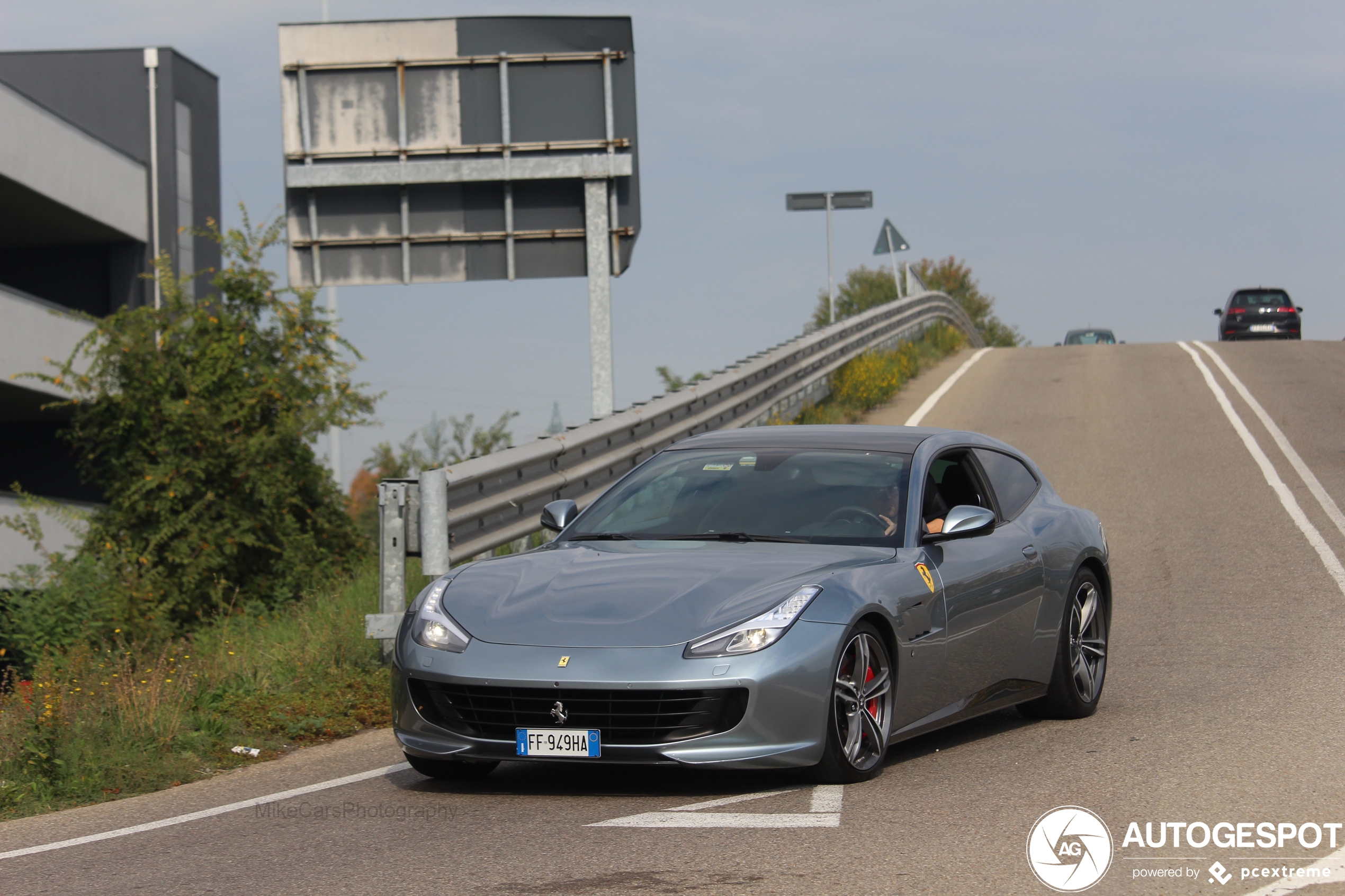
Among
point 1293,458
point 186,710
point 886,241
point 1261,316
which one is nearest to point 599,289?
point 1293,458

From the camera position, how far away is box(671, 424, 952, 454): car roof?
24.4 ft

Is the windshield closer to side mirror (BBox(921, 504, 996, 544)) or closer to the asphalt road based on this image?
side mirror (BBox(921, 504, 996, 544))

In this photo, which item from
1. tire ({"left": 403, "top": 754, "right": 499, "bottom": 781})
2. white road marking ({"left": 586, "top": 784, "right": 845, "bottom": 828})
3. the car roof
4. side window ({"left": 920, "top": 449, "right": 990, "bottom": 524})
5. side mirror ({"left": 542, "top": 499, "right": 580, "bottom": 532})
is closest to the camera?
white road marking ({"left": 586, "top": 784, "right": 845, "bottom": 828})

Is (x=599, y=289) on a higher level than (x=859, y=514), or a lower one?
higher

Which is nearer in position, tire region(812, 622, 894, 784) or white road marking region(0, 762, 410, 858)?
white road marking region(0, 762, 410, 858)

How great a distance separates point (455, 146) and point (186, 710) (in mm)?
9979

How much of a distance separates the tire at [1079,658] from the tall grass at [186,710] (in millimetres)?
3402

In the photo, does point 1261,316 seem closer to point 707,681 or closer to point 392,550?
point 392,550

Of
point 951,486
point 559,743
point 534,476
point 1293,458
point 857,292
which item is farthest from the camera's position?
point 857,292

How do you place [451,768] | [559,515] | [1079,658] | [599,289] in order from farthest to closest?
[599,289]
[1079,658]
[559,515]
[451,768]

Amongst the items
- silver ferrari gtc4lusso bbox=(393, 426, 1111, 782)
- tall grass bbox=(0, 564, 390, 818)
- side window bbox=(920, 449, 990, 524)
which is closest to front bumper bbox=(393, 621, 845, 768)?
silver ferrari gtc4lusso bbox=(393, 426, 1111, 782)

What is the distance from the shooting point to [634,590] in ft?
19.9

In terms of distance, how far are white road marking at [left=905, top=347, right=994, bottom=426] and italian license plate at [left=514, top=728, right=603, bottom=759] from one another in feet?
36.3

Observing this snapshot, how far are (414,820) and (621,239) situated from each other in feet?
37.7
